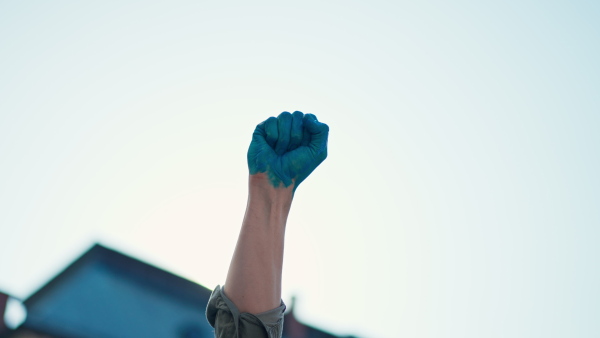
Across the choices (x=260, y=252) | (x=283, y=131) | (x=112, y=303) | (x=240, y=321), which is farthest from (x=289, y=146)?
(x=112, y=303)

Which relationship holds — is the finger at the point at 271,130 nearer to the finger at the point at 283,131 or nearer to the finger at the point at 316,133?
the finger at the point at 283,131

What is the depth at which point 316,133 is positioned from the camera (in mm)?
2633

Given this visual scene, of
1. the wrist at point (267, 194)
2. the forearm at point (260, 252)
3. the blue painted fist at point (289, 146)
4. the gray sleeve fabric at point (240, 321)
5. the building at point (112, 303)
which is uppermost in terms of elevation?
the blue painted fist at point (289, 146)

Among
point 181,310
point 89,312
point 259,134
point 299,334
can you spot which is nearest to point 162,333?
point 181,310

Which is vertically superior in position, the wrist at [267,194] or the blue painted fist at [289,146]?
the blue painted fist at [289,146]

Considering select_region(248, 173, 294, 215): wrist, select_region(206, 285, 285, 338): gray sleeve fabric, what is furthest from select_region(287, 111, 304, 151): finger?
select_region(206, 285, 285, 338): gray sleeve fabric

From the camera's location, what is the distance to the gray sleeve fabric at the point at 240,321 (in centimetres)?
218

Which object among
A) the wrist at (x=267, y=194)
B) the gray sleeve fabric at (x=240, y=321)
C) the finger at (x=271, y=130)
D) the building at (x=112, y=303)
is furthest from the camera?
the building at (x=112, y=303)

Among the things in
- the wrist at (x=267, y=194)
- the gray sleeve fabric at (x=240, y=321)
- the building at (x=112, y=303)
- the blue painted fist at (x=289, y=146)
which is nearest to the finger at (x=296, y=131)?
the blue painted fist at (x=289, y=146)

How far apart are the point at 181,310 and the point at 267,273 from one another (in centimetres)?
744

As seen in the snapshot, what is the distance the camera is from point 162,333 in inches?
349

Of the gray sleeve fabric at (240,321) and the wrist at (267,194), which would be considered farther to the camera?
the wrist at (267,194)

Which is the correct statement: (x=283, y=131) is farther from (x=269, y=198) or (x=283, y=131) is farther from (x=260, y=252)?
(x=260, y=252)

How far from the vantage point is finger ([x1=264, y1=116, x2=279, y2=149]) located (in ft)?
8.55
